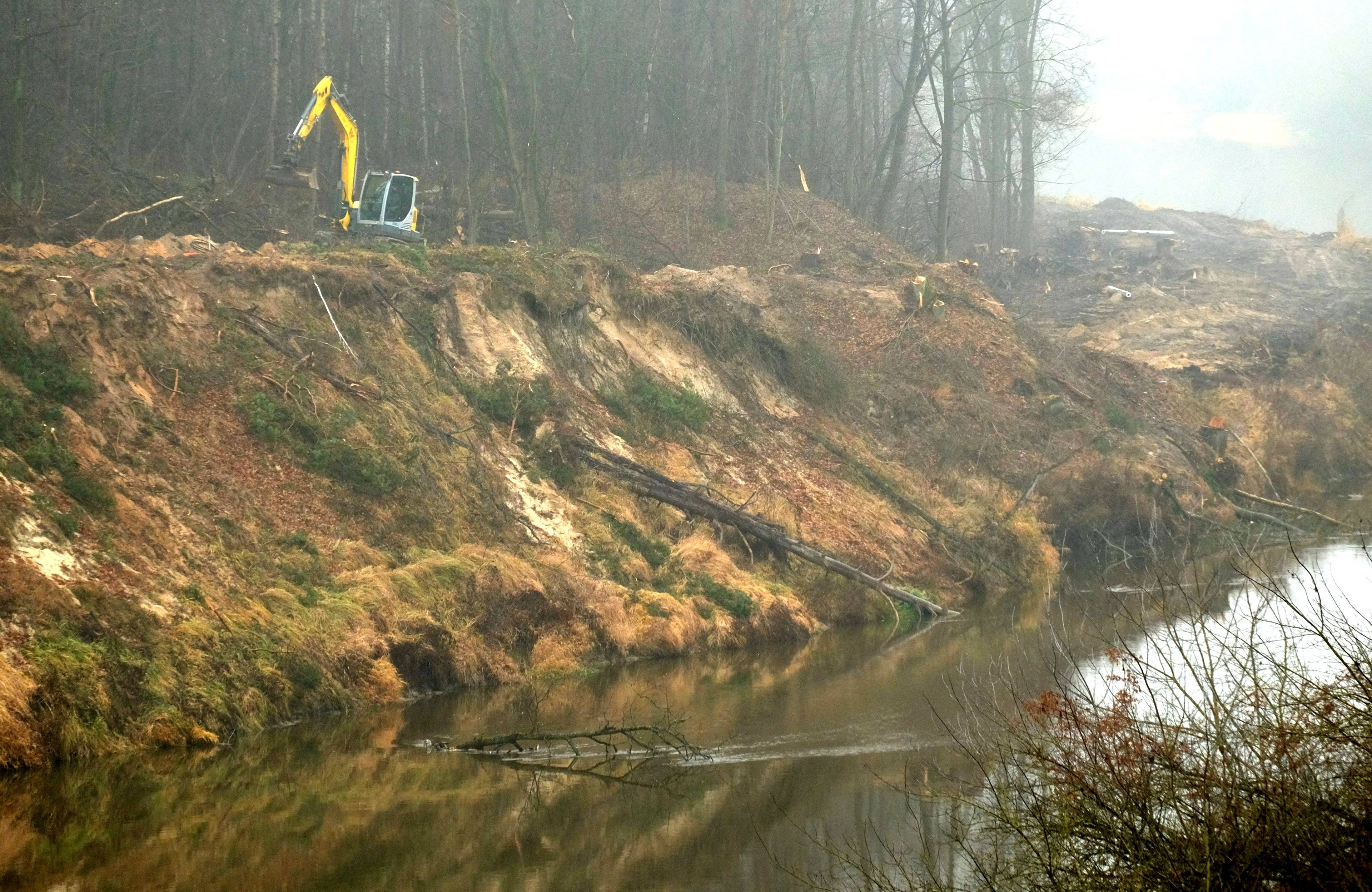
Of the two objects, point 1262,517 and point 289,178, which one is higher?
point 289,178

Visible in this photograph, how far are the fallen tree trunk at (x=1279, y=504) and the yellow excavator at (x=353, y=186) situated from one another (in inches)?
818

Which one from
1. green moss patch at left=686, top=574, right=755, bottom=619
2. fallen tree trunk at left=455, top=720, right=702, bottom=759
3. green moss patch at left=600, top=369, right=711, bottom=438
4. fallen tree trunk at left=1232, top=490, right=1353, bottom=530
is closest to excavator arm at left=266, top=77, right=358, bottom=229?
green moss patch at left=600, top=369, right=711, bottom=438

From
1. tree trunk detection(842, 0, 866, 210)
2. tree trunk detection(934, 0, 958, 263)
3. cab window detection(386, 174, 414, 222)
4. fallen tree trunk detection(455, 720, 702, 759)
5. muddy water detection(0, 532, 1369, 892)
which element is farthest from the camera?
tree trunk detection(842, 0, 866, 210)

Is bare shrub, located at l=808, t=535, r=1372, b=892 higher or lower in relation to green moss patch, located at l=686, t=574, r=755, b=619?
higher

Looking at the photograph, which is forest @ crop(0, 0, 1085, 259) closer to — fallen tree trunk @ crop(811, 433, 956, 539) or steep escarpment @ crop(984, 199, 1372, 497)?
steep escarpment @ crop(984, 199, 1372, 497)

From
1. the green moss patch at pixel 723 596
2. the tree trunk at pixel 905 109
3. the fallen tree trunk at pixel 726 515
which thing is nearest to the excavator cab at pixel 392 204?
the fallen tree trunk at pixel 726 515

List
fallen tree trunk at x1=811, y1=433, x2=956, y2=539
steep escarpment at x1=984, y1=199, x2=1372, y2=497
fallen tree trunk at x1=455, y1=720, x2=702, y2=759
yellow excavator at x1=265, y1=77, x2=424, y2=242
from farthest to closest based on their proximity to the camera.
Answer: steep escarpment at x1=984, y1=199, x2=1372, y2=497 → yellow excavator at x1=265, y1=77, x2=424, y2=242 → fallen tree trunk at x1=811, y1=433, x2=956, y2=539 → fallen tree trunk at x1=455, y1=720, x2=702, y2=759

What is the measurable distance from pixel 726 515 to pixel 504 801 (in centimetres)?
1205

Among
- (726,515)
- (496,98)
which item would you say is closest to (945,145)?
(496,98)

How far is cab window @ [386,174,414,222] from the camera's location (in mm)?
34531

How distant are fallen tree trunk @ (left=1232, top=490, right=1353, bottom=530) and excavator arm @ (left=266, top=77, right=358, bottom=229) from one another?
2249cm

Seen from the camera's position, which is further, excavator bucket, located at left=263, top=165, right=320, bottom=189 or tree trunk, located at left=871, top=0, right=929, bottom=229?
tree trunk, located at left=871, top=0, right=929, bottom=229

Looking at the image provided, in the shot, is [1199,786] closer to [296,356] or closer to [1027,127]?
[296,356]

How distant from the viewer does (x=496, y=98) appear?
126ft
